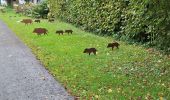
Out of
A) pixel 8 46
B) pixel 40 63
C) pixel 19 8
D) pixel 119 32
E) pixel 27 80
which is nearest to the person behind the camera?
pixel 27 80

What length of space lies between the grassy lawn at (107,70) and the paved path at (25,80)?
234 mm

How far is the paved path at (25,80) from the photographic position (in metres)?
7.59

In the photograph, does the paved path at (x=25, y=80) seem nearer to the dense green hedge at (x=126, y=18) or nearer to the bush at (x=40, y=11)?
the dense green hedge at (x=126, y=18)

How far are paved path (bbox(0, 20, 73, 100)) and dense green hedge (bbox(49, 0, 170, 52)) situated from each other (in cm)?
245

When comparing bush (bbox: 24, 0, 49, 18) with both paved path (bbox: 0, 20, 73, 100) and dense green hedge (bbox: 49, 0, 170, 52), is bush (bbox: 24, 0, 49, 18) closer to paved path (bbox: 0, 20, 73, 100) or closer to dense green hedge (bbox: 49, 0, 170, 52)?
dense green hedge (bbox: 49, 0, 170, 52)

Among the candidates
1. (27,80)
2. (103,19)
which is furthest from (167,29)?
(103,19)

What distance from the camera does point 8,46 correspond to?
1448 cm

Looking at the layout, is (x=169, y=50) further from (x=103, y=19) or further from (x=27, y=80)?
(x=103, y=19)

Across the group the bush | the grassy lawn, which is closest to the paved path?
the grassy lawn

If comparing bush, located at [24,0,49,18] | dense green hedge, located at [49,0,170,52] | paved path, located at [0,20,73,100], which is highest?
dense green hedge, located at [49,0,170,52]

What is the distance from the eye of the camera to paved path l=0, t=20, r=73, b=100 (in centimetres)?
759

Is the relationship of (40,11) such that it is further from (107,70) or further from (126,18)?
(107,70)

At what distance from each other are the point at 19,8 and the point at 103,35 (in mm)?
22089

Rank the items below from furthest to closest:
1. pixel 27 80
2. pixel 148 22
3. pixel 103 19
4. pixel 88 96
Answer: pixel 103 19
pixel 148 22
pixel 27 80
pixel 88 96
